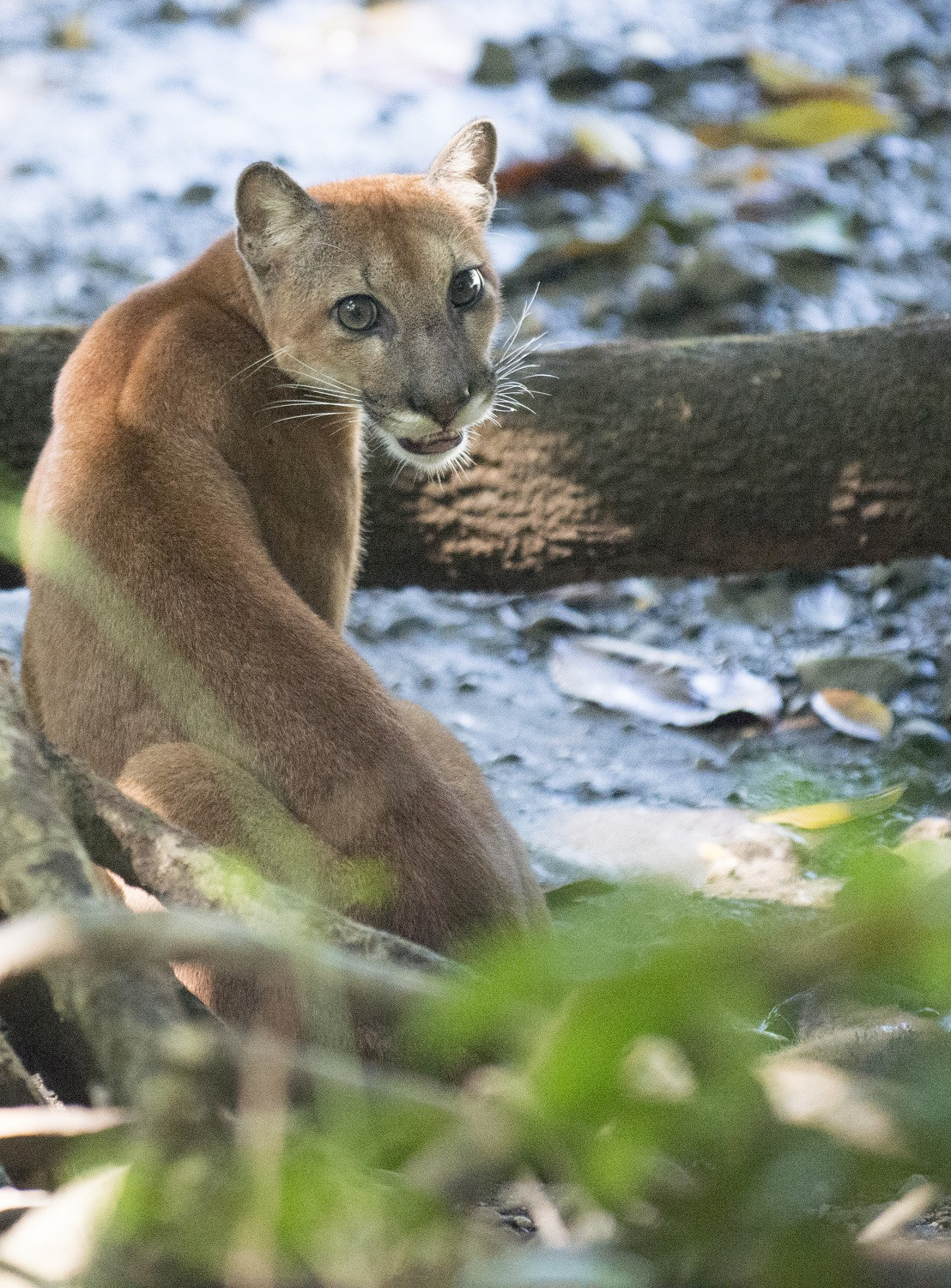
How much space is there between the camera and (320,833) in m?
2.26

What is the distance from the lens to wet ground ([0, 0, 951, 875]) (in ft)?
12.6

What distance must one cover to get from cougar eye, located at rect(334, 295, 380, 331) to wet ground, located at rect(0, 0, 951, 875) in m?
1.21

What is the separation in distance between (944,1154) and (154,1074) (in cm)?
66

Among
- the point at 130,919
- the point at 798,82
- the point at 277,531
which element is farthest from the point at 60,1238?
the point at 798,82

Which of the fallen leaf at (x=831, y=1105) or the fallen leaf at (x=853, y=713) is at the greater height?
the fallen leaf at (x=831, y=1105)

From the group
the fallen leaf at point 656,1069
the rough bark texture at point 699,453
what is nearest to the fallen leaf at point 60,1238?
the fallen leaf at point 656,1069

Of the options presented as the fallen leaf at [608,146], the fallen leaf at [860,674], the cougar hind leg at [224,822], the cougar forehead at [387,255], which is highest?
the cougar forehead at [387,255]

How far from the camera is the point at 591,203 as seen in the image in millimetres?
5719

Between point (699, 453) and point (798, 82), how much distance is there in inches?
135

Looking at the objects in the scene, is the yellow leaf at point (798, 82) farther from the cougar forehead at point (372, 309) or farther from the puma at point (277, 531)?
the cougar forehead at point (372, 309)

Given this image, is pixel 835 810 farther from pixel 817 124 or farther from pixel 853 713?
pixel 817 124

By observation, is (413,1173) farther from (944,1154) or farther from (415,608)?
(415,608)

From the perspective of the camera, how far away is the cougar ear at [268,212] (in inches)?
115

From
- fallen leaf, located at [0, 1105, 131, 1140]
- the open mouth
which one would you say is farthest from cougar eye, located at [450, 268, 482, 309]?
fallen leaf, located at [0, 1105, 131, 1140]
